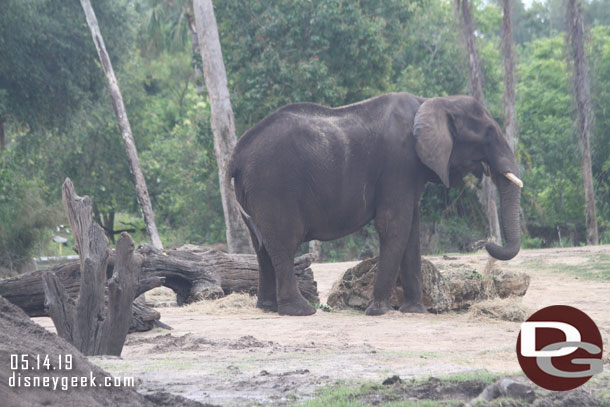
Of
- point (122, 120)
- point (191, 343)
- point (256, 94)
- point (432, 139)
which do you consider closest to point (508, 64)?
point (256, 94)

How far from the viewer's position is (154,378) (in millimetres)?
6086

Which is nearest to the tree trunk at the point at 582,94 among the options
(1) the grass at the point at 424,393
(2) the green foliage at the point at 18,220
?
(2) the green foliage at the point at 18,220

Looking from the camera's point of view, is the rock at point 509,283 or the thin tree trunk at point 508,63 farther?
the thin tree trunk at point 508,63

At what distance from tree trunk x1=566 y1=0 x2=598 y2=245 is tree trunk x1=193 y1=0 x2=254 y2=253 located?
1202 centimetres

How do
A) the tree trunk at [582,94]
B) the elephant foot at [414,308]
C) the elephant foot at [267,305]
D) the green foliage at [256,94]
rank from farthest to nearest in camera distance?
the tree trunk at [582,94], the green foliage at [256,94], the elephant foot at [267,305], the elephant foot at [414,308]

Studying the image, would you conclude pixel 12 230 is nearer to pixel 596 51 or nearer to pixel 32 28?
pixel 32 28

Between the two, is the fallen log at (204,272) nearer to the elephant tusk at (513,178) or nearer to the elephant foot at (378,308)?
the elephant foot at (378,308)

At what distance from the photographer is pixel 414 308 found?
11156mm

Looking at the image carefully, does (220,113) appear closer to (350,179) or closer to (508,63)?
(350,179)

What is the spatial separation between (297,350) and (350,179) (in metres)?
3.85

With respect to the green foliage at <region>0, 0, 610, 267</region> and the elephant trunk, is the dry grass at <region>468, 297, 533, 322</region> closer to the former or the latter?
the elephant trunk

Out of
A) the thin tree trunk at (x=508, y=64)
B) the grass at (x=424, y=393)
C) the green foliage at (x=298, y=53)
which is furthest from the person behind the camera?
the thin tree trunk at (x=508, y=64)

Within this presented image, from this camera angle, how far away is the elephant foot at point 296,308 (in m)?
11.0

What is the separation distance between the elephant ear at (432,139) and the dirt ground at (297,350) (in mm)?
1905
